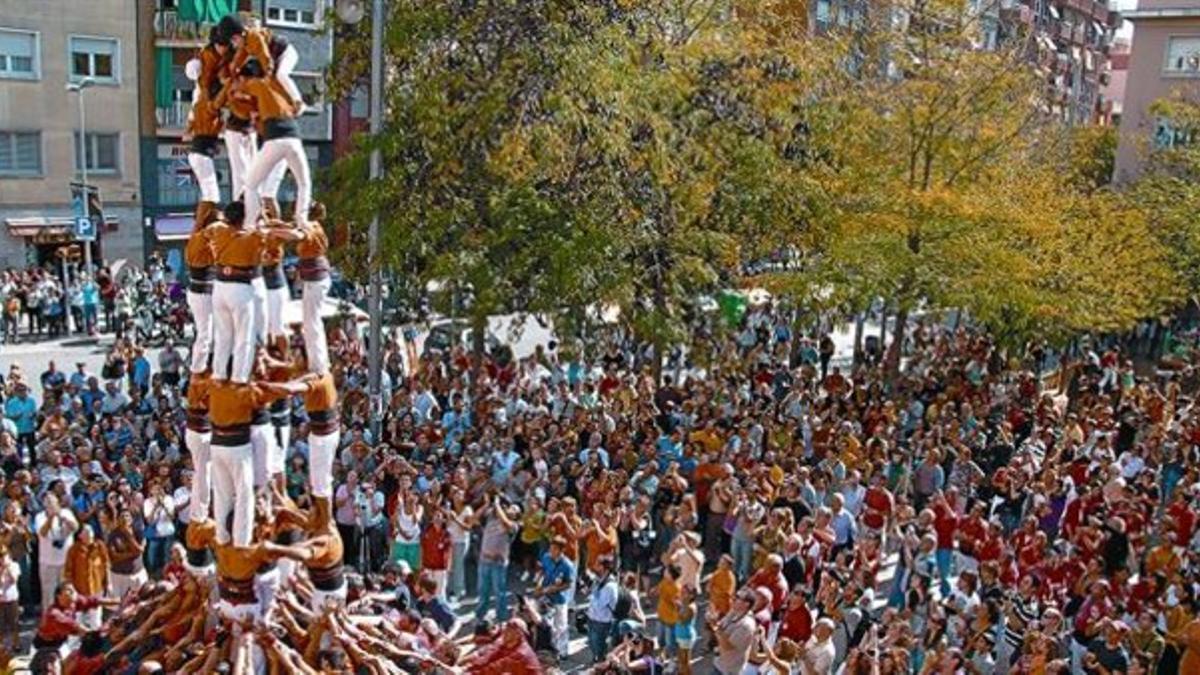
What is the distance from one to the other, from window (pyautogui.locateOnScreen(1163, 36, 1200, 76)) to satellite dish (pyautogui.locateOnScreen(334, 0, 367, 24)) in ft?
109

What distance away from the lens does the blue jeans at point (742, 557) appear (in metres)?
14.6

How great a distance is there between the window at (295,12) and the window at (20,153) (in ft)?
23.8

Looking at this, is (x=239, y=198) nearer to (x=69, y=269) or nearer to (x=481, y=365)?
(x=481, y=365)

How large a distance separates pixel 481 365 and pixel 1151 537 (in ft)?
33.7

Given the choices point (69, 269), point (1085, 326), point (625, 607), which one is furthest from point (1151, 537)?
point (69, 269)

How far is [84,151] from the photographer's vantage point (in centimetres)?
3350

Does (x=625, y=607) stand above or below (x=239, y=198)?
below

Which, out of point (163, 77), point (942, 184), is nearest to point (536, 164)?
point (942, 184)

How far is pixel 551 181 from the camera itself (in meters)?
18.8

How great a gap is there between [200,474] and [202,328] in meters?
1.06

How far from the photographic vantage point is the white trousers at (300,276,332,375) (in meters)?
8.55

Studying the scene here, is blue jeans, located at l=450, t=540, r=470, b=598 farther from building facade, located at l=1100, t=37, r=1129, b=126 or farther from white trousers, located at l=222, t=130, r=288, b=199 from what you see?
building facade, located at l=1100, t=37, r=1129, b=126

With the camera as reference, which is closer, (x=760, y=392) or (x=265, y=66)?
(x=265, y=66)

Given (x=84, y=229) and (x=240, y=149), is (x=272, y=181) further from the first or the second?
(x=84, y=229)
